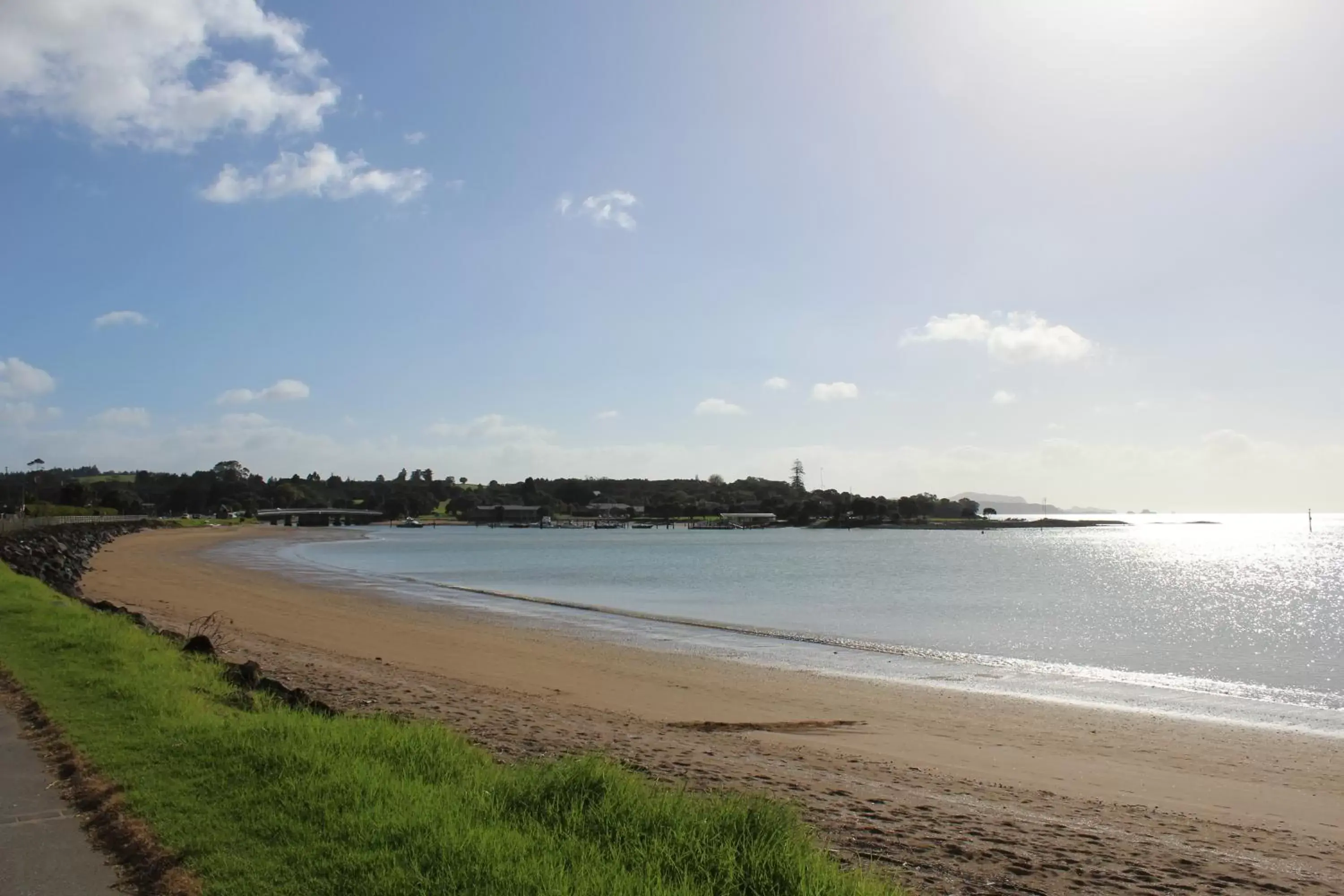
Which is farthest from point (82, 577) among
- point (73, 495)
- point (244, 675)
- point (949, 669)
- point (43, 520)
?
point (73, 495)

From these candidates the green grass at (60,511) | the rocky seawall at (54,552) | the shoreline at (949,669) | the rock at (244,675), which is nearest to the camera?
the rock at (244,675)

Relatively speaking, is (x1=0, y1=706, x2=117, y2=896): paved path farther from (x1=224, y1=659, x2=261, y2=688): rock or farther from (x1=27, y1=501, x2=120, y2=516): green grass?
(x1=27, y1=501, x2=120, y2=516): green grass

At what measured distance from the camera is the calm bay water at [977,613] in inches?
838

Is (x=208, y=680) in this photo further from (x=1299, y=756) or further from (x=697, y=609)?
(x=697, y=609)

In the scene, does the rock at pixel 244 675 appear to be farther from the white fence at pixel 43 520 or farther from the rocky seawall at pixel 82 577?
the white fence at pixel 43 520

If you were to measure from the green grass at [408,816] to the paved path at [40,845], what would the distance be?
406mm

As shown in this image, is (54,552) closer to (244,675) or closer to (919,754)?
(244,675)

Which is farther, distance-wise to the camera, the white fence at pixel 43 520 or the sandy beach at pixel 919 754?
the white fence at pixel 43 520

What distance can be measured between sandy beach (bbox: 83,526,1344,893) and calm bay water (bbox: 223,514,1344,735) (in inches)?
128

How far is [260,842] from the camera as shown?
5.79m

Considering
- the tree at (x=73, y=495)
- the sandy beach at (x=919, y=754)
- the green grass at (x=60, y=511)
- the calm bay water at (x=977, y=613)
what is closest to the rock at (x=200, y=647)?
the sandy beach at (x=919, y=754)

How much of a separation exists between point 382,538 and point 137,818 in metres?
141

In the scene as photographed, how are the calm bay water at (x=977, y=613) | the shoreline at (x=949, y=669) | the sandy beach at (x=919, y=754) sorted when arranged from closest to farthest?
the sandy beach at (x=919, y=754), the shoreline at (x=949, y=669), the calm bay water at (x=977, y=613)

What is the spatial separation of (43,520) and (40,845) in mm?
78286
